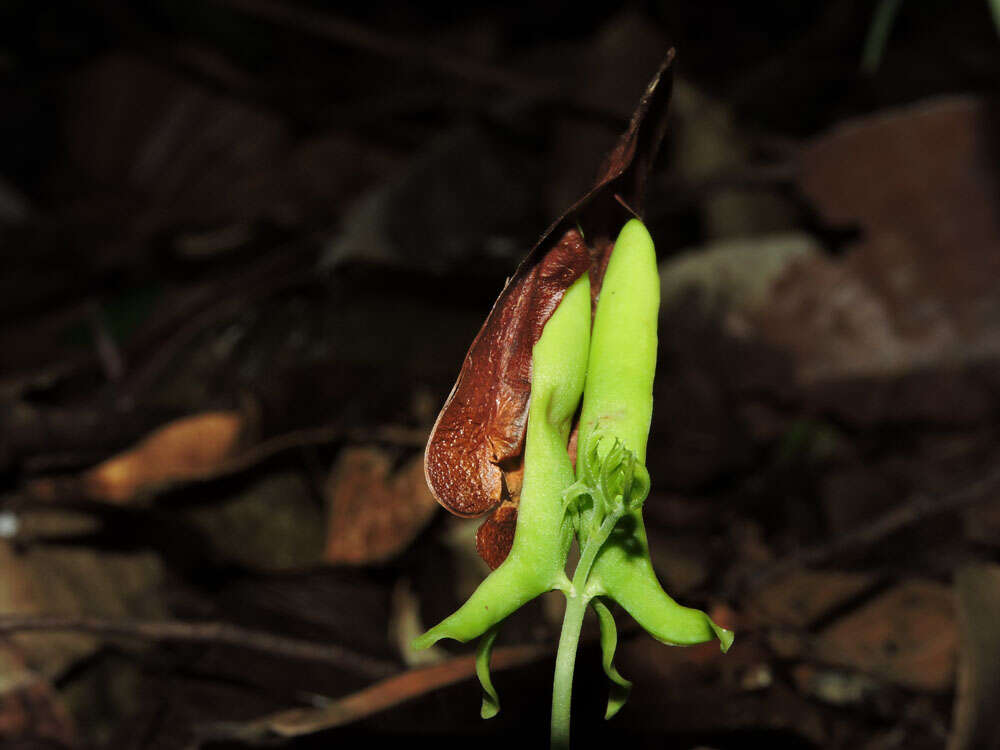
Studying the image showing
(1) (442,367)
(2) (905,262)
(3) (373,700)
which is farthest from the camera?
(2) (905,262)

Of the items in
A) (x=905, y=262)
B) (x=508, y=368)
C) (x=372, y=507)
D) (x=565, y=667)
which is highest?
(x=905, y=262)

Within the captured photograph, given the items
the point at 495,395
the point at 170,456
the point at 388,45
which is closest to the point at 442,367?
the point at 170,456

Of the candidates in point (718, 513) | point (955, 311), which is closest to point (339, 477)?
point (718, 513)

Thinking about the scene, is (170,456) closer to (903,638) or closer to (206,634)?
(206,634)

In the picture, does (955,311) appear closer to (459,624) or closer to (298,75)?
(459,624)

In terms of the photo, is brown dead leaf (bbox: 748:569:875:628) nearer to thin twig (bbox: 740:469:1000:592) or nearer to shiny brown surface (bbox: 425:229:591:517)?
thin twig (bbox: 740:469:1000:592)

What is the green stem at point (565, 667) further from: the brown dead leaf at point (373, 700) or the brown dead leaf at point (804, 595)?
the brown dead leaf at point (804, 595)

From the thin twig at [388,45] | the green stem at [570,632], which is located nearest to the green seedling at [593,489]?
the green stem at [570,632]
